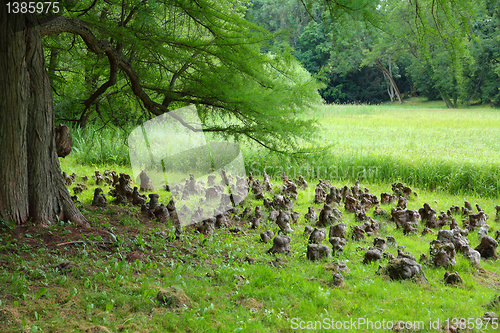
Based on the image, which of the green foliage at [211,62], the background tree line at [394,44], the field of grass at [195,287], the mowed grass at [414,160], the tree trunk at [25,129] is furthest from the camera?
the mowed grass at [414,160]

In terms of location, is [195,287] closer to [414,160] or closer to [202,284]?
[202,284]

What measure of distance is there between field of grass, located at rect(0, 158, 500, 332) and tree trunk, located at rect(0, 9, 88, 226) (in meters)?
0.25

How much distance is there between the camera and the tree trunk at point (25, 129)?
343 cm

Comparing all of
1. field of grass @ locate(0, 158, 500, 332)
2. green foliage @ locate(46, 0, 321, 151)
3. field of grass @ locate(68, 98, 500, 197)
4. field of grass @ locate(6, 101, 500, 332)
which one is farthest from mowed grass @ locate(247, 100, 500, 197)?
field of grass @ locate(0, 158, 500, 332)

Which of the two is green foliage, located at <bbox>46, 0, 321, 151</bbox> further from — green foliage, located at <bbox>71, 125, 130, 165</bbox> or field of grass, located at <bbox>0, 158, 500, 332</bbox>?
green foliage, located at <bbox>71, 125, 130, 165</bbox>

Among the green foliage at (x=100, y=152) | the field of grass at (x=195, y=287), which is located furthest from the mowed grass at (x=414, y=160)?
the green foliage at (x=100, y=152)

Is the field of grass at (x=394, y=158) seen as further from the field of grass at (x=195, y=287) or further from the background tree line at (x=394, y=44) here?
the field of grass at (x=195, y=287)

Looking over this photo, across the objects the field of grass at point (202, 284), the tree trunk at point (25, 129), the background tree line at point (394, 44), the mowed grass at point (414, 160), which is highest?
the background tree line at point (394, 44)

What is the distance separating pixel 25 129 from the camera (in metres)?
3.54

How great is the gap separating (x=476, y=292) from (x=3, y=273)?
3.91m

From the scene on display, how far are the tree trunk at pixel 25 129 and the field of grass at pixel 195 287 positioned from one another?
0.83 ft

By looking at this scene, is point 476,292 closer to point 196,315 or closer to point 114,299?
point 196,315

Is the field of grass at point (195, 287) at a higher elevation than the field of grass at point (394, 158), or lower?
lower

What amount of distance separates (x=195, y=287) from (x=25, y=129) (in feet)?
7.16
